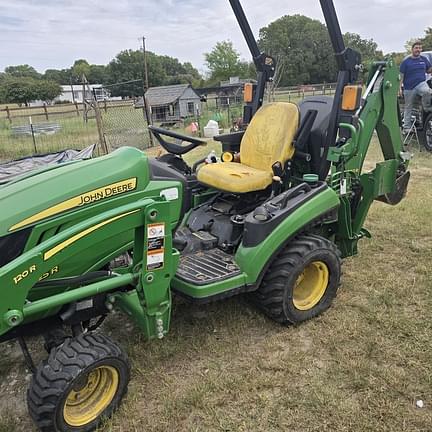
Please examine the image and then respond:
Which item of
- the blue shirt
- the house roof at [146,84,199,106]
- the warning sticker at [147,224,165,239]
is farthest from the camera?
the house roof at [146,84,199,106]

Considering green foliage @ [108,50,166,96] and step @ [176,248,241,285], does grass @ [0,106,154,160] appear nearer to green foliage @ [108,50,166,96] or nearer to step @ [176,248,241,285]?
step @ [176,248,241,285]

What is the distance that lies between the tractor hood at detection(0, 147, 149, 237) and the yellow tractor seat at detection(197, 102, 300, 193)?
880 mm

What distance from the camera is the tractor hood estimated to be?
2.16 metres

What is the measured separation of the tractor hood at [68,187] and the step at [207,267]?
0.67m

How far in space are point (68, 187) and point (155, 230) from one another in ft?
1.63

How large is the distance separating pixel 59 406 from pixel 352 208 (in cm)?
262

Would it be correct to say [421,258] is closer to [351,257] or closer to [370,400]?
[351,257]

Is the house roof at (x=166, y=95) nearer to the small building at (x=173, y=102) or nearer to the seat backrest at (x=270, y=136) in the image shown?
the small building at (x=173, y=102)

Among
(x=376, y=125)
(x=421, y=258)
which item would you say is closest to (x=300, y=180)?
(x=376, y=125)

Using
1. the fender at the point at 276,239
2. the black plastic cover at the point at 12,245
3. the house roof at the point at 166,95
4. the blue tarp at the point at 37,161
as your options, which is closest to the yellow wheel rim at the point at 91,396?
the black plastic cover at the point at 12,245

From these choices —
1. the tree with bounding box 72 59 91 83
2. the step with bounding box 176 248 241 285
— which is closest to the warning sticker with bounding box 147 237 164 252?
the step with bounding box 176 248 241 285

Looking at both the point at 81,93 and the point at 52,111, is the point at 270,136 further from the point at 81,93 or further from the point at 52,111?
the point at 81,93

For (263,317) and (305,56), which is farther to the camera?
(305,56)

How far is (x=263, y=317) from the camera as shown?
126 inches
